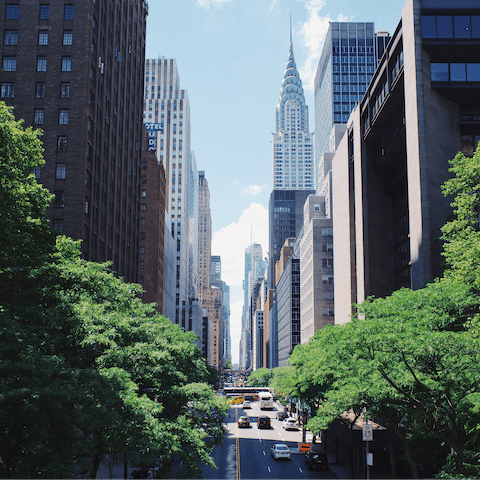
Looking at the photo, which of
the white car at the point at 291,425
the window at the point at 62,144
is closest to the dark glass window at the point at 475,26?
the window at the point at 62,144

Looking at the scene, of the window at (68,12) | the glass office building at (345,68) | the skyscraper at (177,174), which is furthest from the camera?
the skyscraper at (177,174)

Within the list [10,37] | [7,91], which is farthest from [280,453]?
[10,37]

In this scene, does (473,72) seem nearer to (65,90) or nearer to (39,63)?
(65,90)

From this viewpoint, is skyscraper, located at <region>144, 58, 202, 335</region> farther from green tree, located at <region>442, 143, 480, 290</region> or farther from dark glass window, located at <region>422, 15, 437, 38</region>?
green tree, located at <region>442, 143, 480, 290</region>

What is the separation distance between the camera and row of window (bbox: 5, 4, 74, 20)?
191 ft

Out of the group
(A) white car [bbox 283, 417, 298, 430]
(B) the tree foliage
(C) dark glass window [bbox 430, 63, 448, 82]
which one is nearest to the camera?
(B) the tree foliage

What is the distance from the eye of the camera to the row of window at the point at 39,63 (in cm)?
5697

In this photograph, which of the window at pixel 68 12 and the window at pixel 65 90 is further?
the window at pixel 68 12

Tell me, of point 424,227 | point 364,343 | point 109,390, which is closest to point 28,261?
point 109,390

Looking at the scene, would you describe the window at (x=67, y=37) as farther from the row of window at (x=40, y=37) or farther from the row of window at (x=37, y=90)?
the row of window at (x=37, y=90)

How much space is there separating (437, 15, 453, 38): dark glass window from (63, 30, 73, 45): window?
3697 centimetres

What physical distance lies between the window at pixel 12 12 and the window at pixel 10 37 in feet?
5.23

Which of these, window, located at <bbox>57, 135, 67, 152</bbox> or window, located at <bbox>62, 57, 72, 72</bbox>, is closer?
window, located at <bbox>57, 135, 67, 152</bbox>

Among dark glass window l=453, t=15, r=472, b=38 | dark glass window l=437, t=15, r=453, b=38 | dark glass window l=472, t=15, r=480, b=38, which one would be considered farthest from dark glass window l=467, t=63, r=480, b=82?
dark glass window l=437, t=15, r=453, b=38
